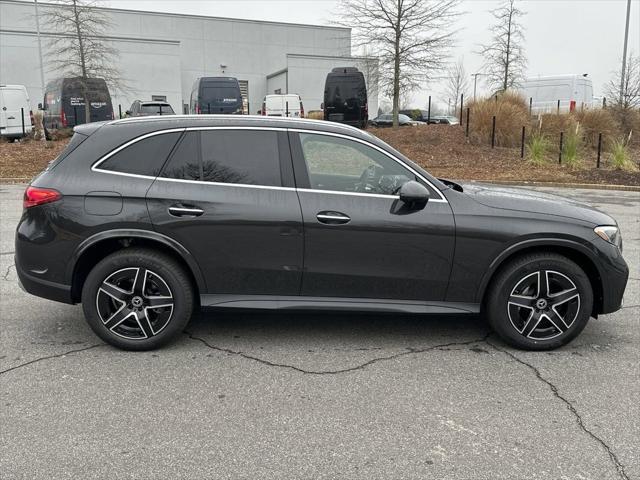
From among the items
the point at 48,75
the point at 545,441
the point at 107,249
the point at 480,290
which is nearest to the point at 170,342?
the point at 107,249

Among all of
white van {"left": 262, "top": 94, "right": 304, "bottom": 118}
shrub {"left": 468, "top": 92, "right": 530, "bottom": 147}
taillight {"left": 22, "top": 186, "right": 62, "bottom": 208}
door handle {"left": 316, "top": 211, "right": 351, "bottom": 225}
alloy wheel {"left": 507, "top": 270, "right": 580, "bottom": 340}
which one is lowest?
alloy wheel {"left": 507, "top": 270, "right": 580, "bottom": 340}

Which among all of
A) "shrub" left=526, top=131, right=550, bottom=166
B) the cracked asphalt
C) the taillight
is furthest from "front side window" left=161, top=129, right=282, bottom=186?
"shrub" left=526, top=131, right=550, bottom=166

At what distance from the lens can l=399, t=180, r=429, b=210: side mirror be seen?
13.3ft


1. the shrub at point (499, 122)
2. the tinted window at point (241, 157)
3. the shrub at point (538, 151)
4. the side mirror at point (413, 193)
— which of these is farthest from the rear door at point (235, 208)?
the shrub at point (499, 122)

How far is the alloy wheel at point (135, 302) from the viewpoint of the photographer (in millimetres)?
4152

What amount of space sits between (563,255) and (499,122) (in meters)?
16.3

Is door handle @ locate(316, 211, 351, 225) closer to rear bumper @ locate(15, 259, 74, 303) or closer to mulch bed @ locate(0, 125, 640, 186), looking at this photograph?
rear bumper @ locate(15, 259, 74, 303)

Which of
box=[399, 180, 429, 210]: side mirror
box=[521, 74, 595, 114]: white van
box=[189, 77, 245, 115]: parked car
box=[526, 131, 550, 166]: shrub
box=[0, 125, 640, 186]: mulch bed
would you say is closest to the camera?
box=[399, 180, 429, 210]: side mirror

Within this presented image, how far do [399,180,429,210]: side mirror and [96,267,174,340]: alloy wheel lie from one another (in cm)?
181

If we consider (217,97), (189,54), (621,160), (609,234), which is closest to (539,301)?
(609,234)

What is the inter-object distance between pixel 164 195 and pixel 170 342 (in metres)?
1.11

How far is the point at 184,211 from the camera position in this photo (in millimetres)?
4102

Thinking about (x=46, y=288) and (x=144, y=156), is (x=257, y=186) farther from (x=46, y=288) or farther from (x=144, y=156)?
(x=46, y=288)

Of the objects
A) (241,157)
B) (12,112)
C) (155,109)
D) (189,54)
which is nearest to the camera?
(241,157)
